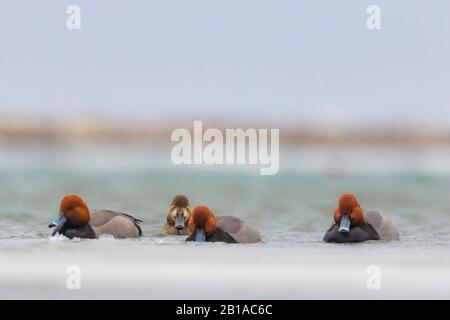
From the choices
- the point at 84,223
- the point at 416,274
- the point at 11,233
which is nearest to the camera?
the point at 416,274

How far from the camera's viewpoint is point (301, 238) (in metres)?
10.9

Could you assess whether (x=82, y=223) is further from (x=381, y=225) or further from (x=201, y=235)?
(x=381, y=225)

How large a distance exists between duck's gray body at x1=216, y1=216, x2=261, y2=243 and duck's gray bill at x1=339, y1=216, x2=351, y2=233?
29.4 inches

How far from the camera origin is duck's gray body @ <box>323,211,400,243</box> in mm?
10078

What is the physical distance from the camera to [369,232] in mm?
10234

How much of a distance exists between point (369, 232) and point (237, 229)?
1163mm

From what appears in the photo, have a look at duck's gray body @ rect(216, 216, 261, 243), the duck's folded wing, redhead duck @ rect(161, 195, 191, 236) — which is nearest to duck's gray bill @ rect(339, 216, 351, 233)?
the duck's folded wing

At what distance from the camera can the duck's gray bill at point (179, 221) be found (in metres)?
10.7

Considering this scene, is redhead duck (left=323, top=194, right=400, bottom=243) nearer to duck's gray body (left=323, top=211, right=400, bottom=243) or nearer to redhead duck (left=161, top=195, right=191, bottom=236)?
duck's gray body (left=323, top=211, right=400, bottom=243)

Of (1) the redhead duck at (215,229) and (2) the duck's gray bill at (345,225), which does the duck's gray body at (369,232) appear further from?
(1) the redhead duck at (215,229)

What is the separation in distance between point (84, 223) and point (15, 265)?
5.12ft

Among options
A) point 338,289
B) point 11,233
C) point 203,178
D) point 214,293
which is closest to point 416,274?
point 338,289

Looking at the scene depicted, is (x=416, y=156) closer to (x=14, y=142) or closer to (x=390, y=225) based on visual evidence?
(x=14, y=142)
